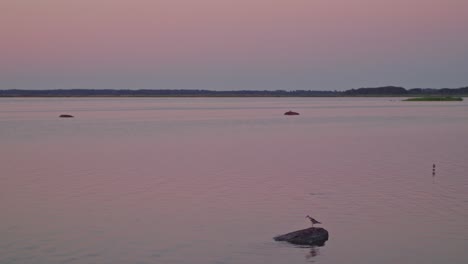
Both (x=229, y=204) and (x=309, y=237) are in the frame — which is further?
(x=229, y=204)

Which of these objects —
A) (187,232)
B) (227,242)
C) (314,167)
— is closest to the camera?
(227,242)

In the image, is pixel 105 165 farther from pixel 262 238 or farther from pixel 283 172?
pixel 262 238

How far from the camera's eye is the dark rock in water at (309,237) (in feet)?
48.9

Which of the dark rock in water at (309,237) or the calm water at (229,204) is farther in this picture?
the dark rock in water at (309,237)

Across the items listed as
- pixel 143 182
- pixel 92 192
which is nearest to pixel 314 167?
pixel 143 182

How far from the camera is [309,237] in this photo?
14.9 m

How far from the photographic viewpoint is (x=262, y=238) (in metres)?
15.5

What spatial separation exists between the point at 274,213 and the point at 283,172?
360 inches

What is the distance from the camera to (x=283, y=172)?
1080 inches

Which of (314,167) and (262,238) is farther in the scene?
(314,167)

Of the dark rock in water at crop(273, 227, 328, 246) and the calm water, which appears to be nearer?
the calm water

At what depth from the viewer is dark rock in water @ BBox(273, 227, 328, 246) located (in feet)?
48.9

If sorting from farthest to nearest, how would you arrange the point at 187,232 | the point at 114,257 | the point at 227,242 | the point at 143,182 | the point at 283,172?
the point at 283,172 < the point at 143,182 < the point at 187,232 < the point at 227,242 < the point at 114,257

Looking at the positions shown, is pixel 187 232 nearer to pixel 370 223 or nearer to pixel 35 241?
pixel 35 241
